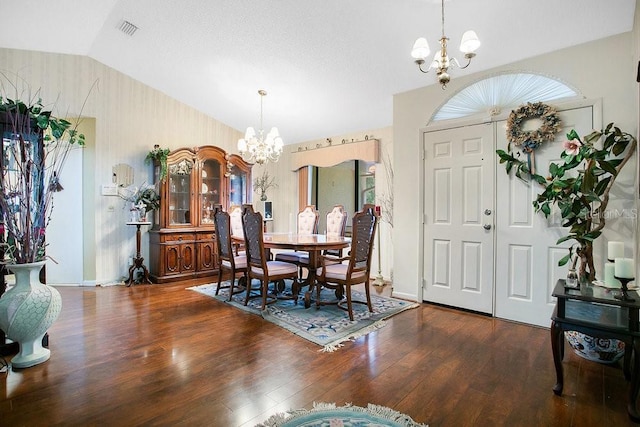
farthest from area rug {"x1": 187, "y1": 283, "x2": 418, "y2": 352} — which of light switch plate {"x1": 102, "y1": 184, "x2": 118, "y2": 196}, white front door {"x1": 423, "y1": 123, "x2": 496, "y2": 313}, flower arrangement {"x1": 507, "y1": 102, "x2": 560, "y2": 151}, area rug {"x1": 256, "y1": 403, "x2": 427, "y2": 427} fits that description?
light switch plate {"x1": 102, "y1": 184, "x2": 118, "y2": 196}

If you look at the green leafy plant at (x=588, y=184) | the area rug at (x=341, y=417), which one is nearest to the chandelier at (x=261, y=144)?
the green leafy plant at (x=588, y=184)

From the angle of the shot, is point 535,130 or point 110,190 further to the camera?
point 110,190

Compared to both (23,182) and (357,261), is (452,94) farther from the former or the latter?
(23,182)

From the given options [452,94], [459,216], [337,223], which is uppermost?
[452,94]

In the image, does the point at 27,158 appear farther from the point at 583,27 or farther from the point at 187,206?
the point at 583,27

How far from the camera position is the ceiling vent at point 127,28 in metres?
3.68

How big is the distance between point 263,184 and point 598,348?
535 cm

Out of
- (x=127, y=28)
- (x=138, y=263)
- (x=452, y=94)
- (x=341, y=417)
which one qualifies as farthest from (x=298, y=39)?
(x=138, y=263)

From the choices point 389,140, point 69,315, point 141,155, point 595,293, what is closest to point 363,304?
point 595,293

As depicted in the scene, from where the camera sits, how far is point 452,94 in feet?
11.8

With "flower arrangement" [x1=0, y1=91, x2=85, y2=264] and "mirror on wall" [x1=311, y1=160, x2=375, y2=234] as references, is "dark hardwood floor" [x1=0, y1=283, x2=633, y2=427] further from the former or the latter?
"mirror on wall" [x1=311, y1=160, x2=375, y2=234]

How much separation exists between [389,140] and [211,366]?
12.7 feet

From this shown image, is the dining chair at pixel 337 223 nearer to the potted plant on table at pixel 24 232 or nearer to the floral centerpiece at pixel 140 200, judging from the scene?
the floral centerpiece at pixel 140 200

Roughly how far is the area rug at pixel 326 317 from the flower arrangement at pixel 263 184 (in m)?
2.63
